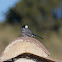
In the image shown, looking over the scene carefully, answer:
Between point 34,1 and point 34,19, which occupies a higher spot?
point 34,1

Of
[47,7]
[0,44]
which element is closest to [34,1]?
[47,7]

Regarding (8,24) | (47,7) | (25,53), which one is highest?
(47,7)

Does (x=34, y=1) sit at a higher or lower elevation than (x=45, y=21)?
higher

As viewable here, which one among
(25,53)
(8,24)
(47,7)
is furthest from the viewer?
(47,7)

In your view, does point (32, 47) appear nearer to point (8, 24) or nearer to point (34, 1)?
point (8, 24)

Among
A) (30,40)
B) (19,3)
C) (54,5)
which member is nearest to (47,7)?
(54,5)

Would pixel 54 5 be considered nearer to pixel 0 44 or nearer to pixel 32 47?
pixel 0 44

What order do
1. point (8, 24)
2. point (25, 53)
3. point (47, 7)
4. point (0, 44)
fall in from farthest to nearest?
1. point (47, 7)
2. point (8, 24)
3. point (0, 44)
4. point (25, 53)

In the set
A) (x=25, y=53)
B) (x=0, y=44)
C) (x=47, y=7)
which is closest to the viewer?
(x=25, y=53)

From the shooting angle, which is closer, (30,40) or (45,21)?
(30,40)
